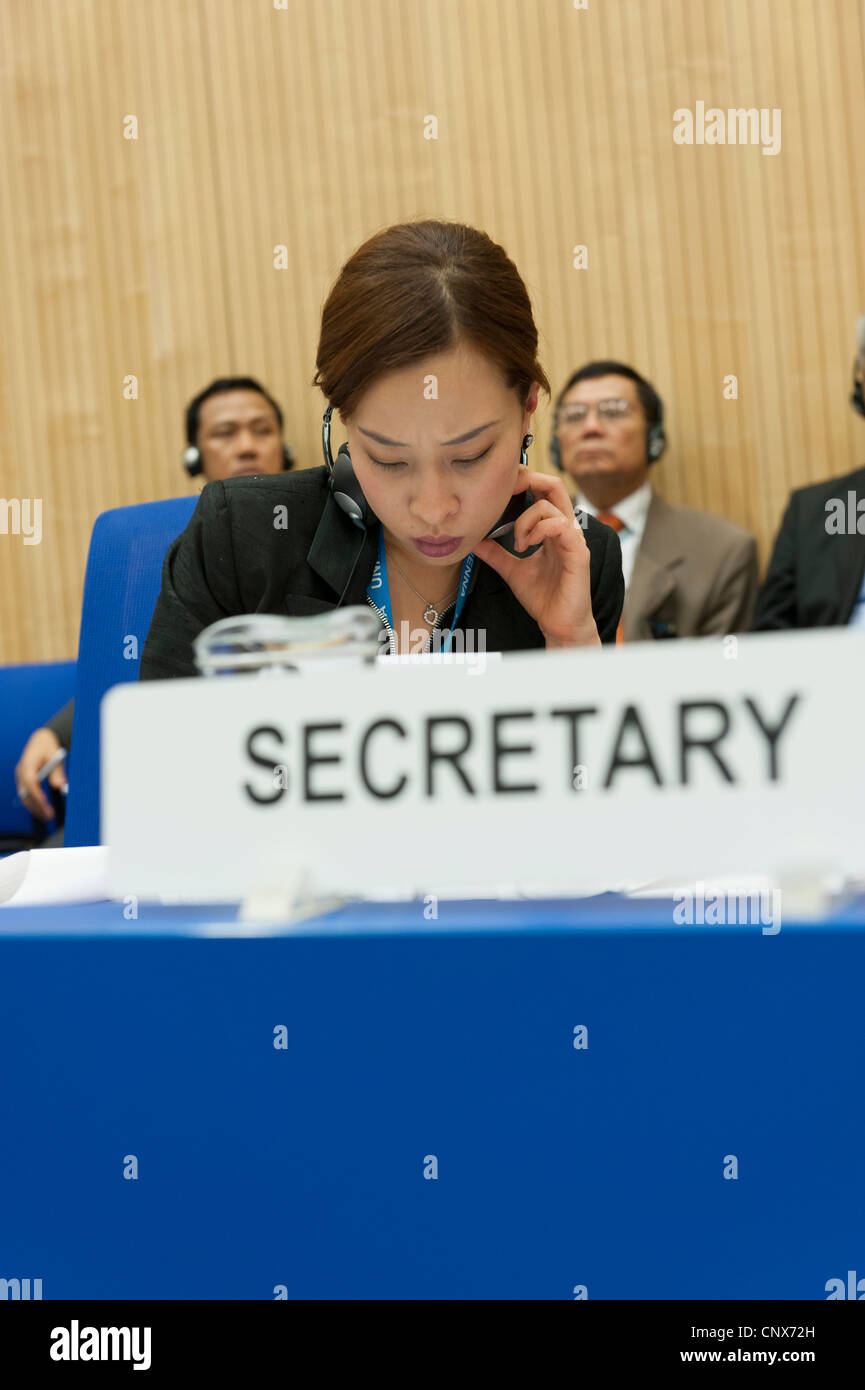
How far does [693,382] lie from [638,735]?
3201 mm

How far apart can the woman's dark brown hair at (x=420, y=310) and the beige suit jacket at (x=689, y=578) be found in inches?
74.9

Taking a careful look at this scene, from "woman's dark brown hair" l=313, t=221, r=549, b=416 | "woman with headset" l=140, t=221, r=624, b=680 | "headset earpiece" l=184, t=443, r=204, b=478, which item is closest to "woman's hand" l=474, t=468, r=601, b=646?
"woman with headset" l=140, t=221, r=624, b=680

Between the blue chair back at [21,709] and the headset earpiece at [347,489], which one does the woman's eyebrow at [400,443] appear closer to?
the headset earpiece at [347,489]

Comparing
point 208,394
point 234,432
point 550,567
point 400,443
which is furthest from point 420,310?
point 208,394

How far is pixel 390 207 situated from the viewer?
375 cm

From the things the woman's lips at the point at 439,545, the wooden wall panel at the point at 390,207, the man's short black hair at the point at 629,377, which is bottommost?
the woman's lips at the point at 439,545

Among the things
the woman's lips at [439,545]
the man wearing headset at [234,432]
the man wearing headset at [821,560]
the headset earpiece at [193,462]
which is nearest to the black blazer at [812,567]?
the man wearing headset at [821,560]

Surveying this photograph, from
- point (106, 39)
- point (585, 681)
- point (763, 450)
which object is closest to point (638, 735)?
point (585, 681)

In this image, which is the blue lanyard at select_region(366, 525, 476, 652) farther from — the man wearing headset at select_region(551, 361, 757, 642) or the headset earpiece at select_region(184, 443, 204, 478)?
the headset earpiece at select_region(184, 443, 204, 478)

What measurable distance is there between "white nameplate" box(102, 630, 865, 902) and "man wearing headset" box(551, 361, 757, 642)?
8.31 feet

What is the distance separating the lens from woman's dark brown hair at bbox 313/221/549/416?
115 centimetres

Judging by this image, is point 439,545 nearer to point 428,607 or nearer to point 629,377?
point 428,607

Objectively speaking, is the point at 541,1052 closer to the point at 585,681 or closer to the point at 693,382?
the point at 585,681

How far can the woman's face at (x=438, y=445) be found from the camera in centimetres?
112
